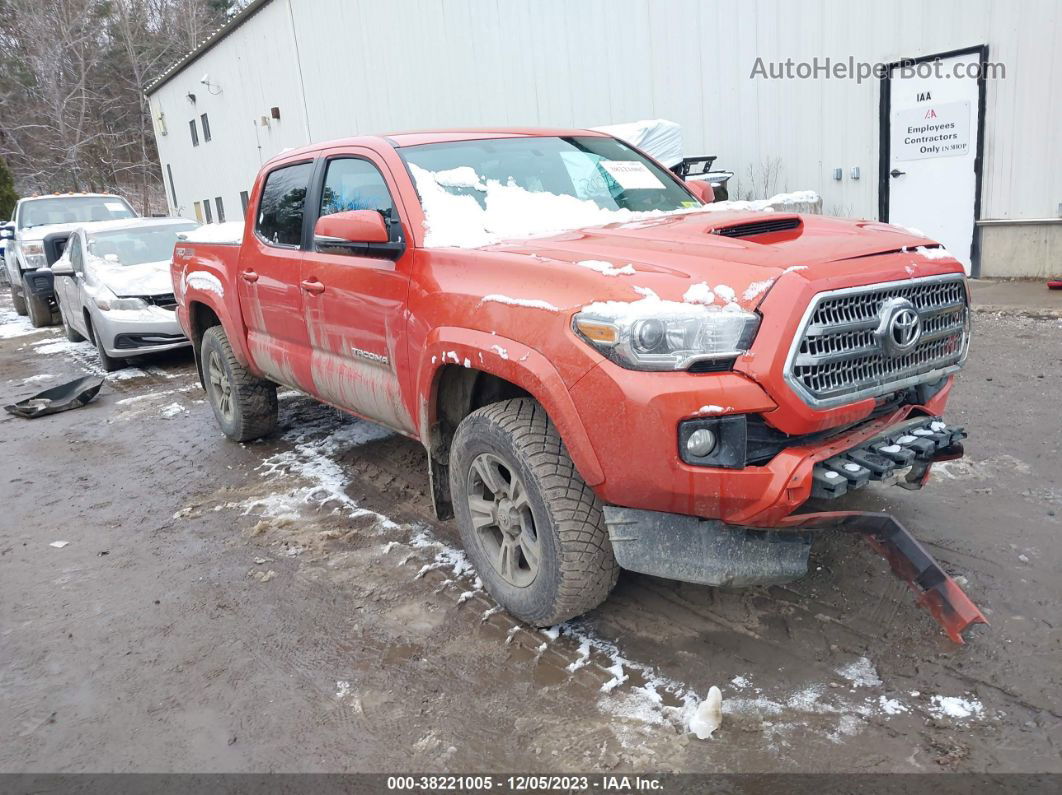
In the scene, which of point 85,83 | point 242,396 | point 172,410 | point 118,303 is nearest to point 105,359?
point 118,303

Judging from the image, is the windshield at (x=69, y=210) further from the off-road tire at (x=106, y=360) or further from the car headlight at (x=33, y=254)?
the off-road tire at (x=106, y=360)

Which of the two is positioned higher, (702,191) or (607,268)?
(702,191)

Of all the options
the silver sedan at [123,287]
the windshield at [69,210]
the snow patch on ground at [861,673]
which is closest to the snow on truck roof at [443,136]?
the snow patch on ground at [861,673]

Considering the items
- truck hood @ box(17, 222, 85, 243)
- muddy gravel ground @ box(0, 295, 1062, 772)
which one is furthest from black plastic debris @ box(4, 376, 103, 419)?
truck hood @ box(17, 222, 85, 243)

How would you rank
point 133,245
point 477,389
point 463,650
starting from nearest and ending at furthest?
point 463,650 → point 477,389 → point 133,245

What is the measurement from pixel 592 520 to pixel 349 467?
280 cm

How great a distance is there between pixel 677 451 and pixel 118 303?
8139 mm

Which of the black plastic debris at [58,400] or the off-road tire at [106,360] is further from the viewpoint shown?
the off-road tire at [106,360]

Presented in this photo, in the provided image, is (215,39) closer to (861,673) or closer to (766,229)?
(766,229)

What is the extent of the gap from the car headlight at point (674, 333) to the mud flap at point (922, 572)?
822 mm

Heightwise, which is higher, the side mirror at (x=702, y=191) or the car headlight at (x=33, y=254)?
the side mirror at (x=702, y=191)

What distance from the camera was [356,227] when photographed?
11.1ft

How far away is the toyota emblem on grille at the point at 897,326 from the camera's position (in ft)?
8.59

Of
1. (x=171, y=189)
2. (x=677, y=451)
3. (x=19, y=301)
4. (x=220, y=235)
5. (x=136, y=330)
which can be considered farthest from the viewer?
(x=171, y=189)
